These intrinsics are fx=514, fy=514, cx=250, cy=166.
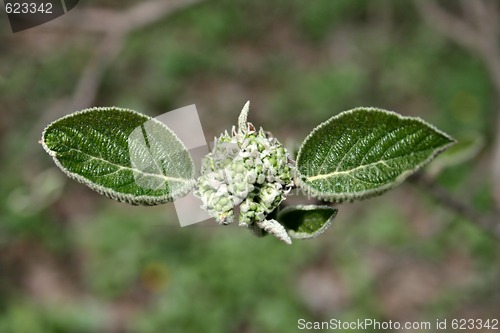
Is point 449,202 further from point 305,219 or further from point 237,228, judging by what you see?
point 237,228

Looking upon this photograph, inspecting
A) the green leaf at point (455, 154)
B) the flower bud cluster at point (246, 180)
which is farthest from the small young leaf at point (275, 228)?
the green leaf at point (455, 154)

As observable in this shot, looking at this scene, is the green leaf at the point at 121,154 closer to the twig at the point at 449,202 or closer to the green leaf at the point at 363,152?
the green leaf at the point at 363,152

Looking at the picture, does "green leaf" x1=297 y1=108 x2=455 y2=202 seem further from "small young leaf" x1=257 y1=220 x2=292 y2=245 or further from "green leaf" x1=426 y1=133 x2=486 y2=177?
"green leaf" x1=426 y1=133 x2=486 y2=177

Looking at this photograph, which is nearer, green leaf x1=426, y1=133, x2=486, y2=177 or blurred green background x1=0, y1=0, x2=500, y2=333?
green leaf x1=426, y1=133, x2=486, y2=177

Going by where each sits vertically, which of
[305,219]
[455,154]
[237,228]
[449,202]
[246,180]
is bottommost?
[237,228]

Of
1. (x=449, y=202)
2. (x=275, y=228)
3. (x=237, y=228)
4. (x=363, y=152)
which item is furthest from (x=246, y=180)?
(x=237, y=228)

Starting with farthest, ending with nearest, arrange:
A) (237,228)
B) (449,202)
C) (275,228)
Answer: (237,228) → (449,202) → (275,228)

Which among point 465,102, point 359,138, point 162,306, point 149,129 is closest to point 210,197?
point 149,129

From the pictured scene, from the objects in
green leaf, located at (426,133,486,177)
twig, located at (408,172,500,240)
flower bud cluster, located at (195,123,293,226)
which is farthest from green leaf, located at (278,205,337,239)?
green leaf, located at (426,133,486,177)
